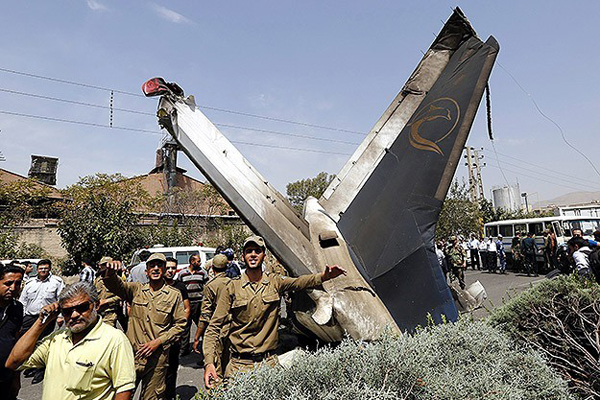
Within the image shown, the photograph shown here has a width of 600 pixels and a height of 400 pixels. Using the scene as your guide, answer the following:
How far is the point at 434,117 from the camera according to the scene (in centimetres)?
499

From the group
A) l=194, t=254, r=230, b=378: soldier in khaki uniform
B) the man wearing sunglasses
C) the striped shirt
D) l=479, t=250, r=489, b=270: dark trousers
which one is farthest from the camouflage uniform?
the man wearing sunglasses

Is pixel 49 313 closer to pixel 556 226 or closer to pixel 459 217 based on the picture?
pixel 556 226

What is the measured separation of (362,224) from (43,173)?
56279 mm

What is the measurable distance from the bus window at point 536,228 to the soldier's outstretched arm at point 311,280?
1804cm

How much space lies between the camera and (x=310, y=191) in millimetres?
40188

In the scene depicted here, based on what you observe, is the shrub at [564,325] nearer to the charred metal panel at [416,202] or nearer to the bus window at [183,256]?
the charred metal panel at [416,202]

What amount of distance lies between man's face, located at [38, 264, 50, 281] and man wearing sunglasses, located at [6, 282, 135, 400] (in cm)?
443

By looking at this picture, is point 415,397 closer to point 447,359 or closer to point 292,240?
point 447,359

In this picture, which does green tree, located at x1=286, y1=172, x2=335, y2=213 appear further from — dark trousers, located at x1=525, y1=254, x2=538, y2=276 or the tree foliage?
dark trousers, located at x1=525, y1=254, x2=538, y2=276

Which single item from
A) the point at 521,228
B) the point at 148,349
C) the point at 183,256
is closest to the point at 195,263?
the point at 148,349

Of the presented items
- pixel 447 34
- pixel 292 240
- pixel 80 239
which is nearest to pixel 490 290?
pixel 447 34

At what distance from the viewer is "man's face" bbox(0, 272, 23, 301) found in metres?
3.13

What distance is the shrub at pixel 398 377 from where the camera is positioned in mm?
1838

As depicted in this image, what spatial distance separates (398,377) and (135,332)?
3044 mm
